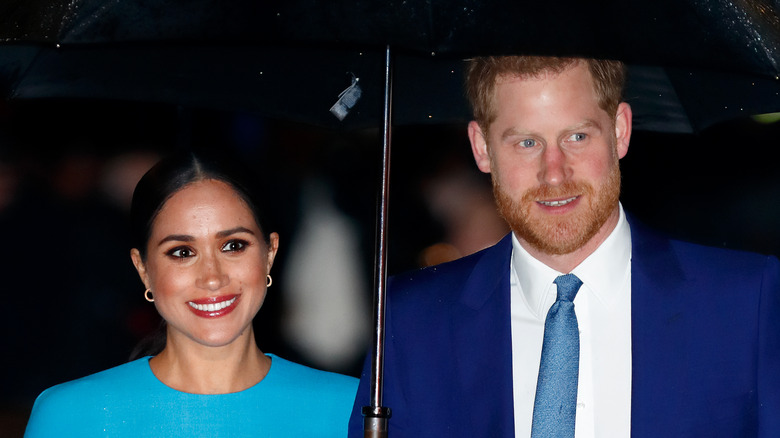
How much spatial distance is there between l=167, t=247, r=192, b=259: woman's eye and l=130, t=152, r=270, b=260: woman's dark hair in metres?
0.11

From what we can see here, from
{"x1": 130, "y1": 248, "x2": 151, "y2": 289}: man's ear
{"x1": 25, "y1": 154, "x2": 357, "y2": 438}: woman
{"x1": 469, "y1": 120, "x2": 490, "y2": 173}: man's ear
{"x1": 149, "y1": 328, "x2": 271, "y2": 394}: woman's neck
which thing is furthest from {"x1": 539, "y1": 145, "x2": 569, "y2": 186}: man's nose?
{"x1": 130, "y1": 248, "x2": 151, "y2": 289}: man's ear

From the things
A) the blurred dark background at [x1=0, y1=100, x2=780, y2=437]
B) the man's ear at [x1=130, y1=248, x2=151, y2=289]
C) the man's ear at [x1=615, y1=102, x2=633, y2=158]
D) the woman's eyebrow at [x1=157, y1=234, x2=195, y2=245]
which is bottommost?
the man's ear at [x1=130, y1=248, x2=151, y2=289]

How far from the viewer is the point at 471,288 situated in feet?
9.99

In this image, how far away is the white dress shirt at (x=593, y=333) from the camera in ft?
9.21

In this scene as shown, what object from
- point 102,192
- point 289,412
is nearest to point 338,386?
point 289,412

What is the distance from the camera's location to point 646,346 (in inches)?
110

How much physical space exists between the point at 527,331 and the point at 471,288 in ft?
0.66

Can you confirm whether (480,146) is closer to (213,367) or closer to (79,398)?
(213,367)

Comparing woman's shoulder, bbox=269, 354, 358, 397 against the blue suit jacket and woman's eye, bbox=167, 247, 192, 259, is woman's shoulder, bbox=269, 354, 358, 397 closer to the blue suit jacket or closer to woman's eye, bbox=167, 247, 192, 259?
the blue suit jacket

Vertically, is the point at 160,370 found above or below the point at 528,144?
below

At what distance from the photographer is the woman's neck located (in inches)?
129

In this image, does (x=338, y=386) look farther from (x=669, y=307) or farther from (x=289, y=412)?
(x=669, y=307)

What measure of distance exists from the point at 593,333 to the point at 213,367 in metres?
1.15

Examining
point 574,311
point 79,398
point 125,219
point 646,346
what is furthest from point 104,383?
point 125,219
